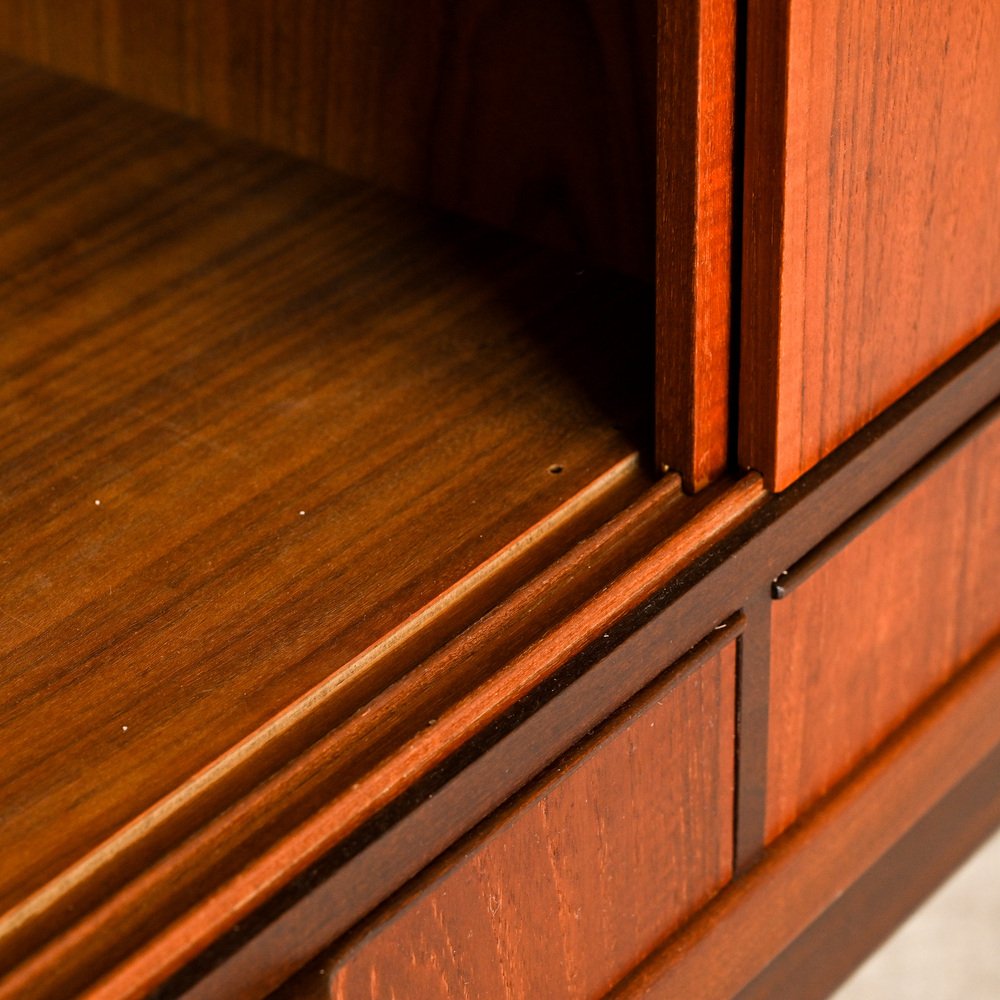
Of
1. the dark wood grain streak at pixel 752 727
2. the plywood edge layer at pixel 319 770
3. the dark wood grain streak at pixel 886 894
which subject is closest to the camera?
the plywood edge layer at pixel 319 770

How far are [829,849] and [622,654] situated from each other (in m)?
0.26

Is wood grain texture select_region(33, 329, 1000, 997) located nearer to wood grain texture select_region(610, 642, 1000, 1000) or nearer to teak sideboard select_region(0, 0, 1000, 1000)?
teak sideboard select_region(0, 0, 1000, 1000)

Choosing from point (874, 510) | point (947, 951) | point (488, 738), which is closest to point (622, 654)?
point (488, 738)

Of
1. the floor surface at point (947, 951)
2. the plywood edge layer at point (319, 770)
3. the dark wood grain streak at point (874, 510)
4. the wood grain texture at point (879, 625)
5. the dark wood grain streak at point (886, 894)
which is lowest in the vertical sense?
the floor surface at point (947, 951)

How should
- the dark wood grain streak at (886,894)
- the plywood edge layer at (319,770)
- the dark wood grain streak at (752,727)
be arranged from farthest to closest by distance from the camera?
the dark wood grain streak at (886,894)
the dark wood grain streak at (752,727)
the plywood edge layer at (319,770)

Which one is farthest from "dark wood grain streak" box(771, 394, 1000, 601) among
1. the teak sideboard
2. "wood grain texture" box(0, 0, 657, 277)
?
"wood grain texture" box(0, 0, 657, 277)

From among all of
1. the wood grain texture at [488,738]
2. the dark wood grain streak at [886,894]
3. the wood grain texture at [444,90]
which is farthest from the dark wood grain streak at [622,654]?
the dark wood grain streak at [886,894]

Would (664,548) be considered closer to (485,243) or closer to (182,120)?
(485,243)

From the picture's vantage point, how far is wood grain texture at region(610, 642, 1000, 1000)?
65cm

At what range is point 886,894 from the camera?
32.4 inches

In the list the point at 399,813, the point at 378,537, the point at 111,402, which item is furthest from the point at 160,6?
the point at 399,813

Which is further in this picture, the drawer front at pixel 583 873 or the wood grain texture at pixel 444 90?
the wood grain texture at pixel 444 90

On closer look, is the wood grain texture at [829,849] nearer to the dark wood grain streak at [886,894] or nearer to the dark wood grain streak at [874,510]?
the dark wood grain streak at [886,894]

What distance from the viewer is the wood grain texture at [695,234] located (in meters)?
0.49
